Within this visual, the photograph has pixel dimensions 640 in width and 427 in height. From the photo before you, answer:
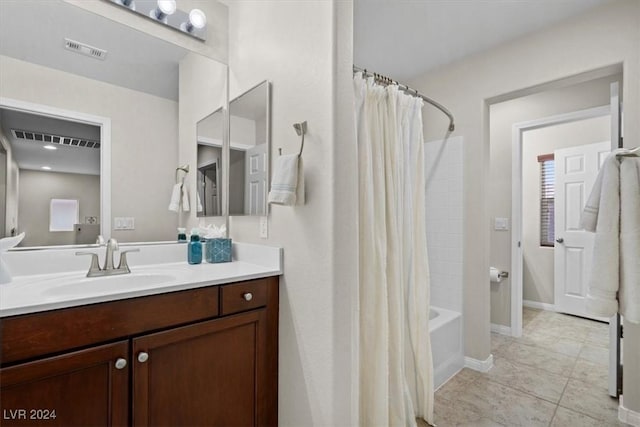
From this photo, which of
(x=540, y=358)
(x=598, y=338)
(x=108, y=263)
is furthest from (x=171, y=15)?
(x=598, y=338)

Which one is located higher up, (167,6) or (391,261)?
(167,6)

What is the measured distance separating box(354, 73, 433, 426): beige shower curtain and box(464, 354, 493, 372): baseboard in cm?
85

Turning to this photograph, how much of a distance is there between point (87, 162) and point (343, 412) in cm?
165

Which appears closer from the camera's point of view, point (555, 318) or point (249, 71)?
point (249, 71)

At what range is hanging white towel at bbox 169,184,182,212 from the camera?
69.8 inches

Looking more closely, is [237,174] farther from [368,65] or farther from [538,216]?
[538,216]

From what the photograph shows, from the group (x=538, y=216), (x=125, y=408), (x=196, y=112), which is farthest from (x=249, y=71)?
(x=538, y=216)

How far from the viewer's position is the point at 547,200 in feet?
13.2

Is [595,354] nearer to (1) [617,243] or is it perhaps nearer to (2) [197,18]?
(1) [617,243]

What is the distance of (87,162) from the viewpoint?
4.99 feet

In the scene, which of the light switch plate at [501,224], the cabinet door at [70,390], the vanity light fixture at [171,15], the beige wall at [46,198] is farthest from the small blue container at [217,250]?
the light switch plate at [501,224]

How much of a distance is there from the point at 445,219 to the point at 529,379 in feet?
4.22

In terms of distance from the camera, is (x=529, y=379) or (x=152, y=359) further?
(x=529, y=379)

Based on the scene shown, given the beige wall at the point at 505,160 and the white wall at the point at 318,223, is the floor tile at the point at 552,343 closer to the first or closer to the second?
the beige wall at the point at 505,160
